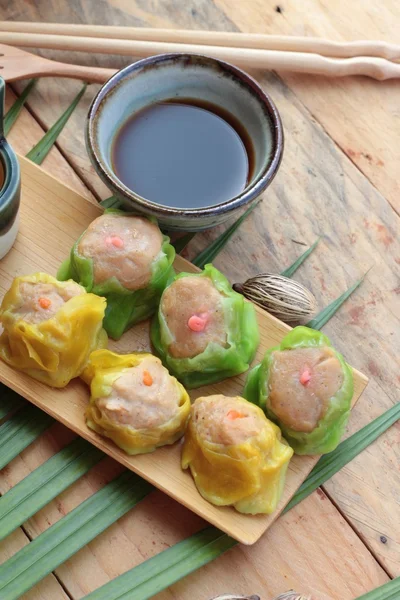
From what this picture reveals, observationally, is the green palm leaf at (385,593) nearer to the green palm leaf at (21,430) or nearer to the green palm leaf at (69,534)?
the green palm leaf at (69,534)

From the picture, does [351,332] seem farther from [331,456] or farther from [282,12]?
[282,12]

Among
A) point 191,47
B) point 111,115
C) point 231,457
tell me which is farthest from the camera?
point 191,47

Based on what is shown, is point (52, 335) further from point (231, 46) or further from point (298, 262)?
point (231, 46)

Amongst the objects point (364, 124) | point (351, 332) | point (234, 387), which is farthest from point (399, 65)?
point (234, 387)

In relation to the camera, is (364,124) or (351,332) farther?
(364,124)

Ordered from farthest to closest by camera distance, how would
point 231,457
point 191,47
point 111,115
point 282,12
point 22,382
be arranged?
point 282,12, point 191,47, point 111,115, point 22,382, point 231,457

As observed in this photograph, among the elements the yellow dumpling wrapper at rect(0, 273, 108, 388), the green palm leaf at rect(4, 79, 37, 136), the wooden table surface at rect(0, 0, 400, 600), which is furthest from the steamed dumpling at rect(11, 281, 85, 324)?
the green palm leaf at rect(4, 79, 37, 136)
